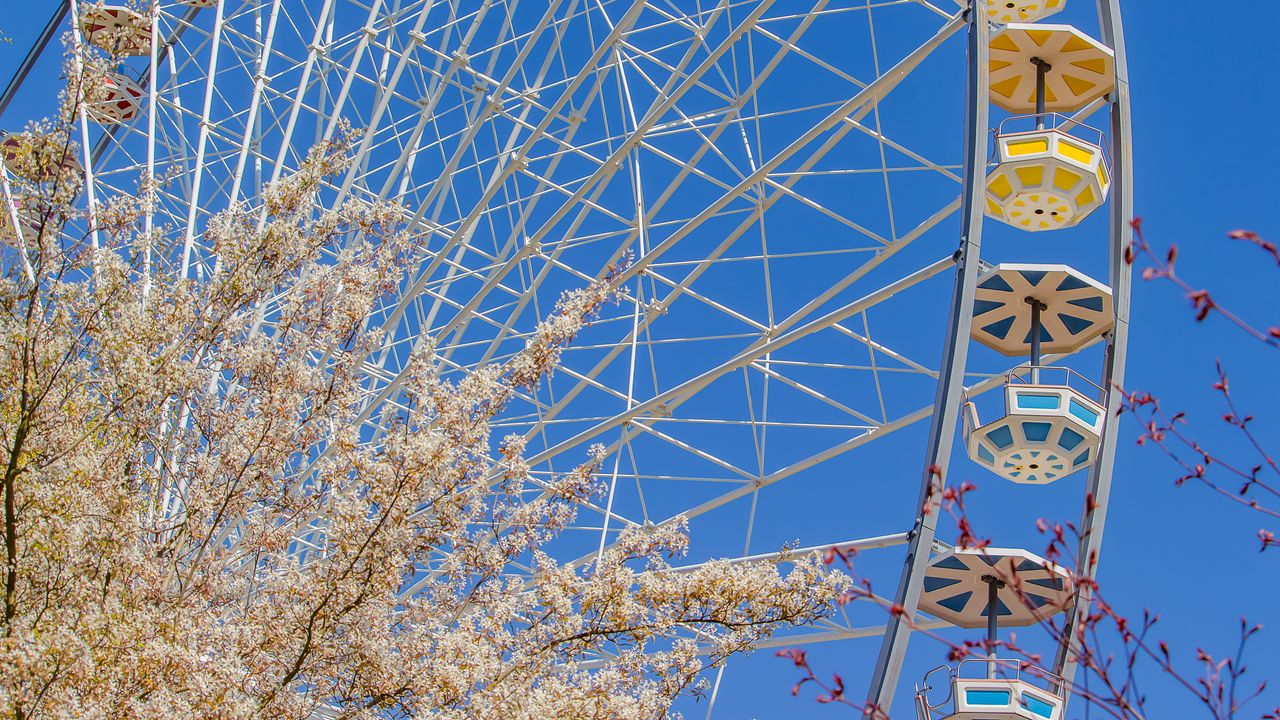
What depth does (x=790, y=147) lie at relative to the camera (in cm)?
1525

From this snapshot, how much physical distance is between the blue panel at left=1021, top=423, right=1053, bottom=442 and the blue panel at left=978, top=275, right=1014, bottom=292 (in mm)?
1340

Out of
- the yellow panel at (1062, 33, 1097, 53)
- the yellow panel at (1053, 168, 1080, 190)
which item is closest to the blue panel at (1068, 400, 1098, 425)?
the yellow panel at (1053, 168, 1080, 190)

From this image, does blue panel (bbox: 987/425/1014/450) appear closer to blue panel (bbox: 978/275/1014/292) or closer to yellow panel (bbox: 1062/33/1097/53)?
blue panel (bbox: 978/275/1014/292)

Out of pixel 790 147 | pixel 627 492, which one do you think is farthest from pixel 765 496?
pixel 790 147

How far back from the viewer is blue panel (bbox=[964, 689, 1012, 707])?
12.5m

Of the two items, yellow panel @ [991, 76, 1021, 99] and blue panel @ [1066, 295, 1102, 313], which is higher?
yellow panel @ [991, 76, 1021, 99]

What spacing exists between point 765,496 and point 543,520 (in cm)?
2222

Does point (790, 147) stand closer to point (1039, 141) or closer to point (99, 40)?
point (1039, 141)

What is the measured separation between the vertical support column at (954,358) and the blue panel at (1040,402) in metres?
1.20

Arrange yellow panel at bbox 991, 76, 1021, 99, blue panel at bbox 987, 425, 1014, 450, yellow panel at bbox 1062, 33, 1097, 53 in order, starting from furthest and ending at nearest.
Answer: yellow panel at bbox 991, 76, 1021, 99, yellow panel at bbox 1062, 33, 1097, 53, blue panel at bbox 987, 425, 1014, 450

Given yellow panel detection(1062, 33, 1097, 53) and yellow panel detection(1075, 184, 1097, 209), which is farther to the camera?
yellow panel detection(1062, 33, 1097, 53)

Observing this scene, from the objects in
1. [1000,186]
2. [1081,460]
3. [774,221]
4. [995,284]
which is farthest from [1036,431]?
[774,221]

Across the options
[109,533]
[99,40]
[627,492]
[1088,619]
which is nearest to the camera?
[1088,619]

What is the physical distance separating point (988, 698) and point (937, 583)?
1.90m
